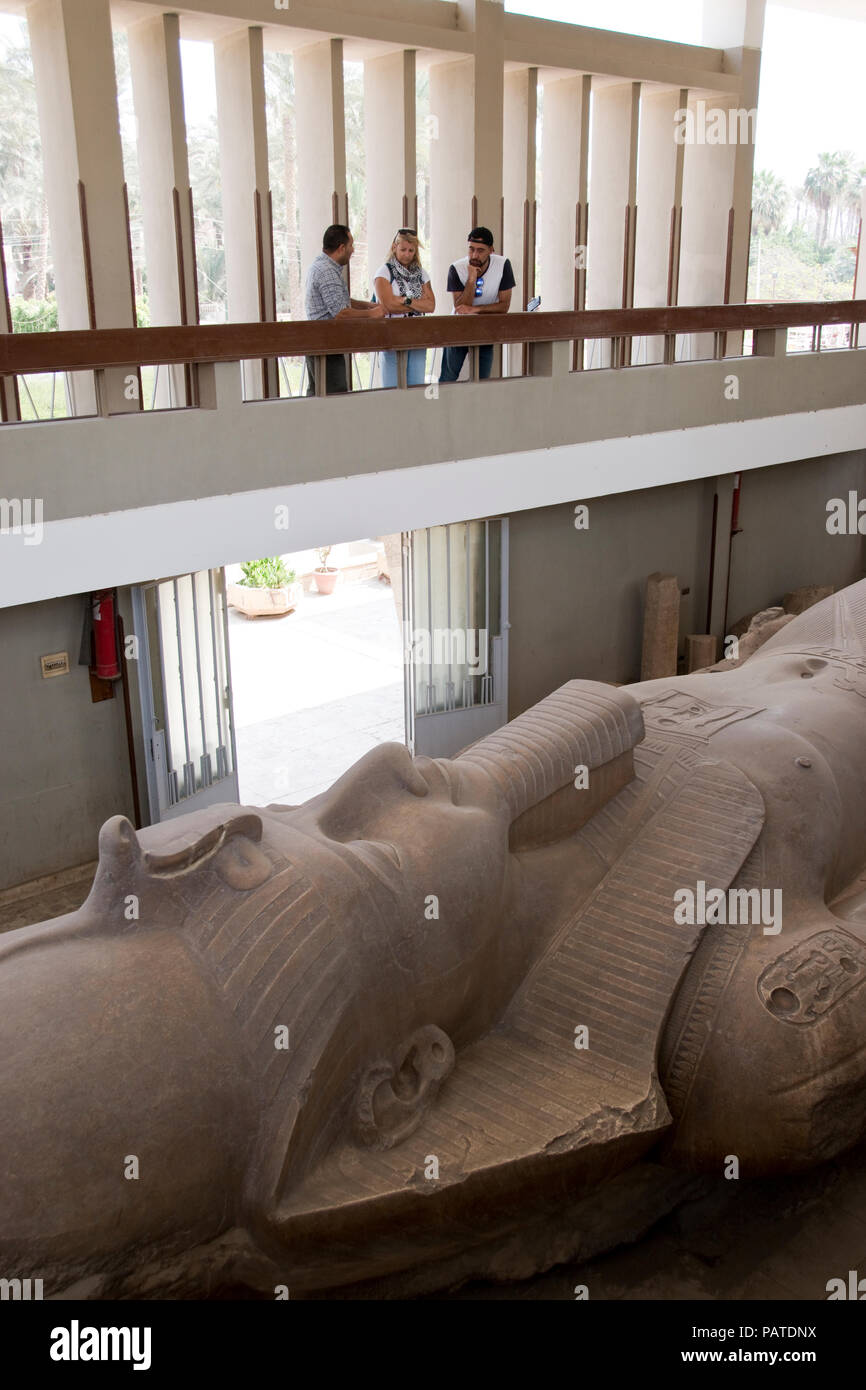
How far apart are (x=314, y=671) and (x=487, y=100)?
A: 449 centimetres

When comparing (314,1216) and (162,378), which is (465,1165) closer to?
(314,1216)

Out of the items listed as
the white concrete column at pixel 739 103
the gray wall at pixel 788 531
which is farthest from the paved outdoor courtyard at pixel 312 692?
the white concrete column at pixel 739 103

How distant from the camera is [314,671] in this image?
391 inches

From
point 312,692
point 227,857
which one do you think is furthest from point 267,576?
point 227,857

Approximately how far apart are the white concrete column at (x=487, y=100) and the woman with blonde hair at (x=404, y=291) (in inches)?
80.4

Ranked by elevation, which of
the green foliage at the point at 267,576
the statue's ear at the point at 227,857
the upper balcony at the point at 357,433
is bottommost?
the green foliage at the point at 267,576

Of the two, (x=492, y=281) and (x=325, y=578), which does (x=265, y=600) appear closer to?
(x=325, y=578)

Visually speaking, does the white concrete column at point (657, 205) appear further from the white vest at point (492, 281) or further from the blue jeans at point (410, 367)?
the blue jeans at point (410, 367)

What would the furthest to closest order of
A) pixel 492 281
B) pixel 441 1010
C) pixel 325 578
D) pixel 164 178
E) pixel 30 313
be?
pixel 325 578, pixel 30 313, pixel 164 178, pixel 492 281, pixel 441 1010

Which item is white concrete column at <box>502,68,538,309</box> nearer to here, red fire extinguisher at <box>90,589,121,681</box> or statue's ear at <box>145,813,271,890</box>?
red fire extinguisher at <box>90,589,121,681</box>

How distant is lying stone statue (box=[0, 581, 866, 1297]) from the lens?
7.84ft

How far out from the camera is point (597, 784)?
141 inches

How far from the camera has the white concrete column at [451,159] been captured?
26.6ft

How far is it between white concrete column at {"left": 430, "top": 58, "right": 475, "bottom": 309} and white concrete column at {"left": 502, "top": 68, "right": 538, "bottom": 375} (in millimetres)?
463
